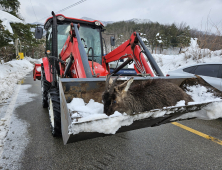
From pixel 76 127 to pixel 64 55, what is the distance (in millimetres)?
2813

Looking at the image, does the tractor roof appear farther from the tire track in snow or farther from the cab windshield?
the tire track in snow

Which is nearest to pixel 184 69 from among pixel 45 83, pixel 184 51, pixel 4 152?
pixel 45 83

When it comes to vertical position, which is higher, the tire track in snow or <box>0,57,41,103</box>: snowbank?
<box>0,57,41,103</box>: snowbank

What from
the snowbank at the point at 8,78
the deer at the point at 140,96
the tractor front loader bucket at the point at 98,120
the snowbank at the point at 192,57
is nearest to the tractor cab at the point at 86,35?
the tractor front loader bucket at the point at 98,120

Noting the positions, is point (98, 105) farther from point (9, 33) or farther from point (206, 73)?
point (9, 33)

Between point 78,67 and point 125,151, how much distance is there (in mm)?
1847

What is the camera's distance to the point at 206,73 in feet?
16.6

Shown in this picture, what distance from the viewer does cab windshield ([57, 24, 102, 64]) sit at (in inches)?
177

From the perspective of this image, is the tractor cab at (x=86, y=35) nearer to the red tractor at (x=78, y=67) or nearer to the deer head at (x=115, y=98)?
the red tractor at (x=78, y=67)

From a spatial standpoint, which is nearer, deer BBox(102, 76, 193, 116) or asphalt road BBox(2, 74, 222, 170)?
asphalt road BBox(2, 74, 222, 170)

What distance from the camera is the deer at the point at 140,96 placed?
2.48 meters

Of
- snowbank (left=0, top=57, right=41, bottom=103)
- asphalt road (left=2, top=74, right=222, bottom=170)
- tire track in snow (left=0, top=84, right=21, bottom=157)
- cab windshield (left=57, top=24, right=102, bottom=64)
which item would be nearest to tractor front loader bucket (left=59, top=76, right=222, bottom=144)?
asphalt road (left=2, top=74, right=222, bottom=170)

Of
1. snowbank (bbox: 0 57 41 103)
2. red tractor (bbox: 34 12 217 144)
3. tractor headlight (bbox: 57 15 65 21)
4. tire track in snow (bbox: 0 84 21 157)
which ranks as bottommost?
tire track in snow (bbox: 0 84 21 157)

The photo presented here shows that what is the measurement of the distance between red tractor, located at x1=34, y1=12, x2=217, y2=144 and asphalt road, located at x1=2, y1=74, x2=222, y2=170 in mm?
431
